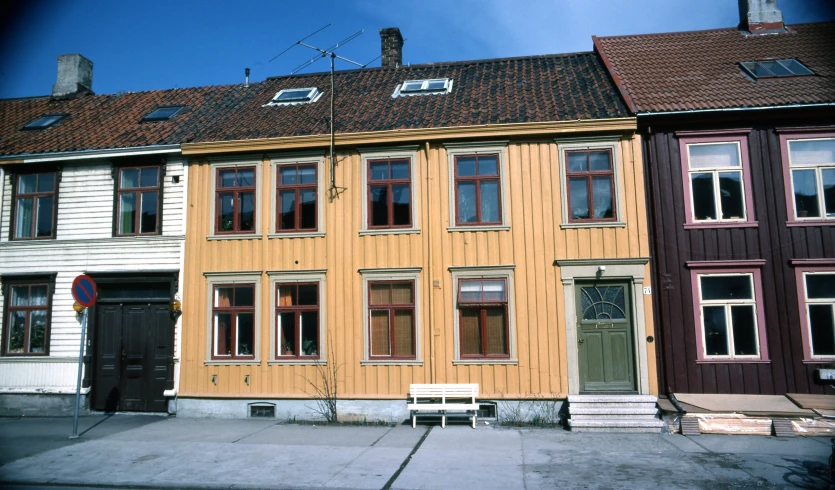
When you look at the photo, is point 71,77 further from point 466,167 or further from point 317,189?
point 466,167

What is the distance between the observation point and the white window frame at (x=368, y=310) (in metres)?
12.9

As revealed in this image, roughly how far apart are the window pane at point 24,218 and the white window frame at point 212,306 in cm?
Result: 504

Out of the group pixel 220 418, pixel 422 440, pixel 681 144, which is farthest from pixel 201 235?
pixel 681 144

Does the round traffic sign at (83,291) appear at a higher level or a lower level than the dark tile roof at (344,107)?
lower

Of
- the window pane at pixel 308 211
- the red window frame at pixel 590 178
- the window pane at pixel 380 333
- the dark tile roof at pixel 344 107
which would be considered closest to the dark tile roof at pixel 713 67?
the dark tile roof at pixel 344 107

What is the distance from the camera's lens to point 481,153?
13320 mm

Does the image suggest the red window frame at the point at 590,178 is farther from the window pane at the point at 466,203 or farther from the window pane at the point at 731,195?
the window pane at the point at 731,195

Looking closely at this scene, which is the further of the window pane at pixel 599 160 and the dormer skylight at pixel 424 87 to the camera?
the dormer skylight at pixel 424 87

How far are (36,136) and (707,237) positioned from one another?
16.8 meters

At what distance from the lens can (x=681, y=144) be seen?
12.9 meters

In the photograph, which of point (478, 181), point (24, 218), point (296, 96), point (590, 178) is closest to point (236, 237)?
point (296, 96)

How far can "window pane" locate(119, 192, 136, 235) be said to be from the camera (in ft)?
47.5

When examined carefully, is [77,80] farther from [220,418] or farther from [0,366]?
[220,418]

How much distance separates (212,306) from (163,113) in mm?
6141
